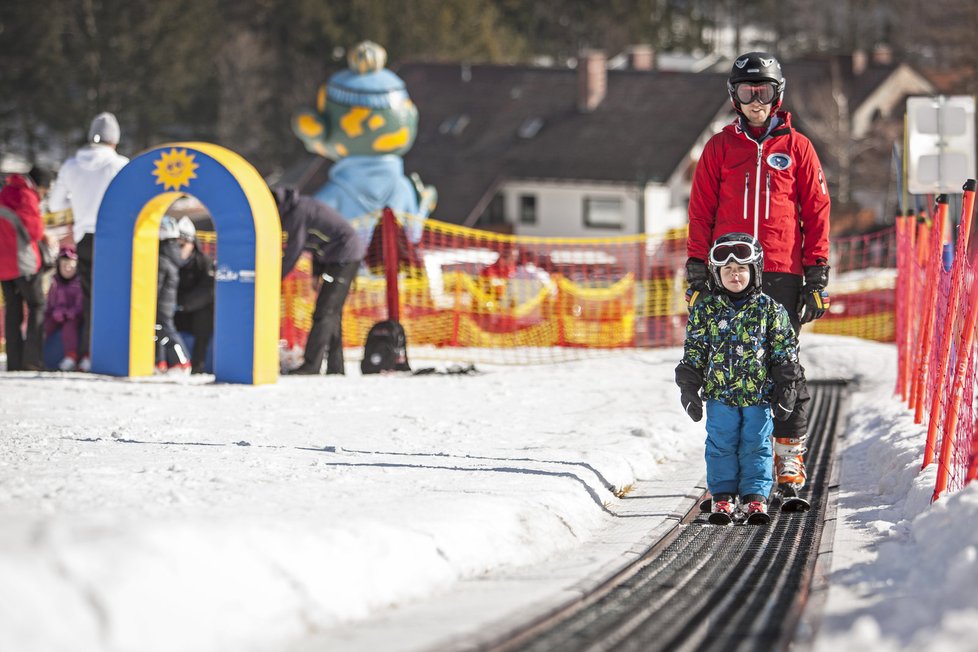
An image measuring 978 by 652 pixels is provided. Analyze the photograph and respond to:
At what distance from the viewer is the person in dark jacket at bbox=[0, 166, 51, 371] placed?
1179 centimetres

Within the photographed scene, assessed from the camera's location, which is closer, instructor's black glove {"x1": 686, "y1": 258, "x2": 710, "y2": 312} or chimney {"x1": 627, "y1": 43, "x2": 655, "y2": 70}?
instructor's black glove {"x1": 686, "y1": 258, "x2": 710, "y2": 312}

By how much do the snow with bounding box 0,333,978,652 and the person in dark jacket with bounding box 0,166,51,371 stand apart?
1.07m

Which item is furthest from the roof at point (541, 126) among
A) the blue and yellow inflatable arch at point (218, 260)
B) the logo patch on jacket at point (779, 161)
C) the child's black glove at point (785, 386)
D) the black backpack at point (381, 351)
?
the child's black glove at point (785, 386)

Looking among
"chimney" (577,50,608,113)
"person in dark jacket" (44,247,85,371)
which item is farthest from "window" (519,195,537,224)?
"person in dark jacket" (44,247,85,371)

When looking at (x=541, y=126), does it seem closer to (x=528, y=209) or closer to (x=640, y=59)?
(x=528, y=209)

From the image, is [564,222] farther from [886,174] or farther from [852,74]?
[852,74]

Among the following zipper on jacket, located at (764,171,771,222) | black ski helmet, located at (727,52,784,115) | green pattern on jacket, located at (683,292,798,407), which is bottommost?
green pattern on jacket, located at (683,292,798,407)

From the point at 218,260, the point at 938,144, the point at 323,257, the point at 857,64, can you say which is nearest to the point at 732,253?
the point at 938,144

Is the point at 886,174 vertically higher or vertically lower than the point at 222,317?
higher

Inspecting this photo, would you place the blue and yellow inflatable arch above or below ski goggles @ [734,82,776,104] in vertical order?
below

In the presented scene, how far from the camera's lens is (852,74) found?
5794 centimetres

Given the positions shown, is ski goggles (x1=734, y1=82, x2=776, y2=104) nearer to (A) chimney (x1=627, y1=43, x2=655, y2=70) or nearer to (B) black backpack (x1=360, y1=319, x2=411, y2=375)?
(B) black backpack (x1=360, y1=319, x2=411, y2=375)

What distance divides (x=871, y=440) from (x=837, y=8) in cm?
8349

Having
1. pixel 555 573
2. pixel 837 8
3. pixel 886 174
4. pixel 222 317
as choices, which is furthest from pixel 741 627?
pixel 837 8
